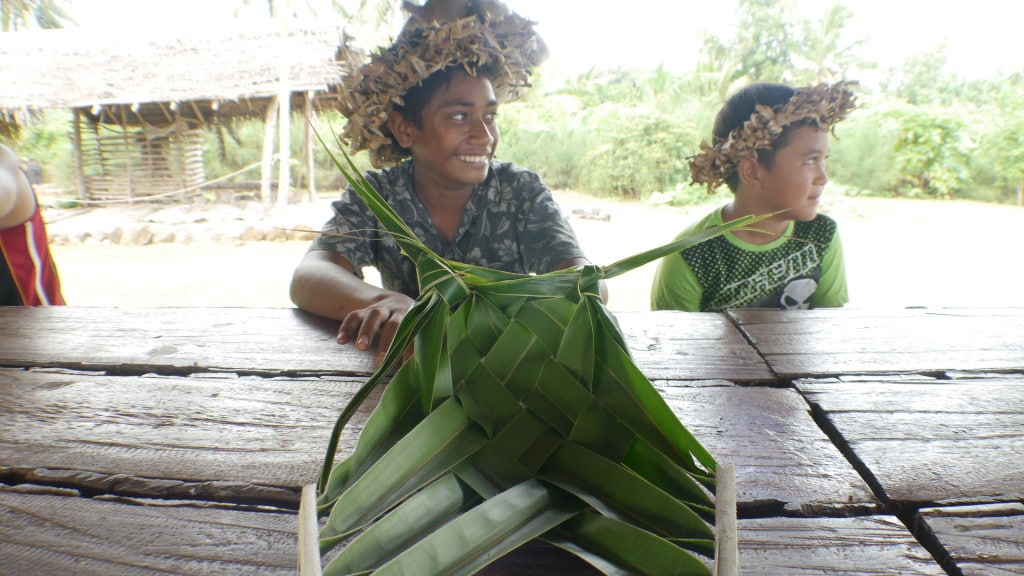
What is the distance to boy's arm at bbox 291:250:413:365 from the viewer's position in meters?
0.96

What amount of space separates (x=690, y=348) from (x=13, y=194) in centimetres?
151

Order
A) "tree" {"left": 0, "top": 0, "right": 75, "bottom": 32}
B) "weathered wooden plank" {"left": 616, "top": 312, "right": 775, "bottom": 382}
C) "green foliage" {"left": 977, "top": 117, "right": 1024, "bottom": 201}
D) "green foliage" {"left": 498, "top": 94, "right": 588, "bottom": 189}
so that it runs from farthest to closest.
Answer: "tree" {"left": 0, "top": 0, "right": 75, "bottom": 32}, "green foliage" {"left": 498, "top": 94, "right": 588, "bottom": 189}, "green foliage" {"left": 977, "top": 117, "right": 1024, "bottom": 201}, "weathered wooden plank" {"left": 616, "top": 312, "right": 775, "bottom": 382}

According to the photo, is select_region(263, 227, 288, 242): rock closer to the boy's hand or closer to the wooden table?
the wooden table

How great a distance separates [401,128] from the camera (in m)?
1.87

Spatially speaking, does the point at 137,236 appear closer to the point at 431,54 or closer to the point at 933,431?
the point at 431,54

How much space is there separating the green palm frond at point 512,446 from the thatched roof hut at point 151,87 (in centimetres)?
724

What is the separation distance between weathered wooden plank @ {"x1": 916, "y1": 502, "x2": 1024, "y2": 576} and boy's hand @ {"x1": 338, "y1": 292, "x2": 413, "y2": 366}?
653 millimetres

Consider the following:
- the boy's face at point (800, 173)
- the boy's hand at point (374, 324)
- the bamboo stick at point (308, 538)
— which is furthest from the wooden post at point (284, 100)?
the bamboo stick at point (308, 538)

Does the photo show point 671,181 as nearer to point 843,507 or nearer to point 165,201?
point 165,201

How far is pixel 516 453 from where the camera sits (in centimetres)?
50

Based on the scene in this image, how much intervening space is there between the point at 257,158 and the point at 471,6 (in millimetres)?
11871

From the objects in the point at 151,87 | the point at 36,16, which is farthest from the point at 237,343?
the point at 36,16

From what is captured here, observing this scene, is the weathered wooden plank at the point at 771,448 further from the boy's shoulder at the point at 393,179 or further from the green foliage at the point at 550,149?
the green foliage at the point at 550,149

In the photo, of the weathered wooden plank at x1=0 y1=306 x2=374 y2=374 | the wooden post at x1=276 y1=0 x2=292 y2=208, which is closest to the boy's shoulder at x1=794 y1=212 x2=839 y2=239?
the weathered wooden plank at x1=0 y1=306 x2=374 y2=374
